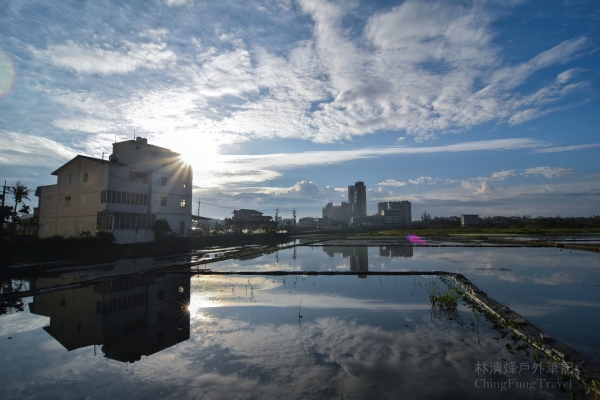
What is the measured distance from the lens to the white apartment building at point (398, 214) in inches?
5416

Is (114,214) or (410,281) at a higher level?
(114,214)

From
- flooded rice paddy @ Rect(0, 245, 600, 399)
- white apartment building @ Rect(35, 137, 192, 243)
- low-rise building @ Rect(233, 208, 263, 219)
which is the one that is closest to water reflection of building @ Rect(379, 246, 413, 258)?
flooded rice paddy @ Rect(0, 245, 600, 399)

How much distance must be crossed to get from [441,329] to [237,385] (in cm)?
540

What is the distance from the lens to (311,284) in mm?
15172

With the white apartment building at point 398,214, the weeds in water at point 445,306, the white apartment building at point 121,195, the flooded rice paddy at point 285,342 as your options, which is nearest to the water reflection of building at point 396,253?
the flooded rice paddy at point 285,342

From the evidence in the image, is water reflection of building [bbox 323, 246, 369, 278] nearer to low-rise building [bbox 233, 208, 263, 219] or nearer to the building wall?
the building wall

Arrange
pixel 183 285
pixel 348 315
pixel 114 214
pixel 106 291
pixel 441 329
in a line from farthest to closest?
pixel 114 214 < pixel 183 285 < pixel 106 291 < pixel 348 315 < pixel 441 329

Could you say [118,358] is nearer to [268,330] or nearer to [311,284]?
[268,330]

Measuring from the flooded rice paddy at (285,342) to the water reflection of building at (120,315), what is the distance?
0.15ft

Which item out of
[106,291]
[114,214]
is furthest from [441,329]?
[114,214]

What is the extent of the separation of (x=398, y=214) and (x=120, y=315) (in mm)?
140001

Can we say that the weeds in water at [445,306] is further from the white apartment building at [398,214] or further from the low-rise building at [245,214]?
the white apartment building at [398,214]

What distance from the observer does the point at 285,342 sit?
7.58 metres

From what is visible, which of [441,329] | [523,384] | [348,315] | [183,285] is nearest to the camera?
[523,384]
